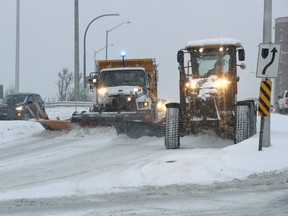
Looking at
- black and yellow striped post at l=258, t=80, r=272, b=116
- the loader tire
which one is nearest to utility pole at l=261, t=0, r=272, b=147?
black and yellow striped post at l=258, t=80, r=272, b=116

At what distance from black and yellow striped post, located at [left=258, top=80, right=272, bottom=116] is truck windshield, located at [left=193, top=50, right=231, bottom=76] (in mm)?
2413

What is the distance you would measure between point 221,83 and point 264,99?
2134 mm

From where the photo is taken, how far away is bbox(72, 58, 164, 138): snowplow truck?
15735 millimetres

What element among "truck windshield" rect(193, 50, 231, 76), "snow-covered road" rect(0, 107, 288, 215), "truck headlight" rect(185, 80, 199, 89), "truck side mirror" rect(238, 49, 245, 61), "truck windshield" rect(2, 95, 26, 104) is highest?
"truck side mirror" rect(238, 49, 245, 61)

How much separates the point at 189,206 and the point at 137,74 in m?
11.3

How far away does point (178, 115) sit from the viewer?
43.1 ft

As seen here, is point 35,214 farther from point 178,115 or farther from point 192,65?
point 192,65

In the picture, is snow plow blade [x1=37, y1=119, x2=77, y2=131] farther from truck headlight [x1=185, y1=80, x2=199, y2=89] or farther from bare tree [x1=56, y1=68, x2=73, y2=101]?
bare tree [x1=56, y1=68, x2=73, y2=101]

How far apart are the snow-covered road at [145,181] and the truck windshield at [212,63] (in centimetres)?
206

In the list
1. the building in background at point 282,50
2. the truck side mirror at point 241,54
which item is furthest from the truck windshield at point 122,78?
the building in background at point 282,50

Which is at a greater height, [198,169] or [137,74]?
[137,74]

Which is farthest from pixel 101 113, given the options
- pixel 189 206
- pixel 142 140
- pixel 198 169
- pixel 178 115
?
pixel 189 206

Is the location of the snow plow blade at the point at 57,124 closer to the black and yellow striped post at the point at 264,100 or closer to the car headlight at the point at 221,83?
the car headlight at the point at 221,83

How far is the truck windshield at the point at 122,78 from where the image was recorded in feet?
58.0
